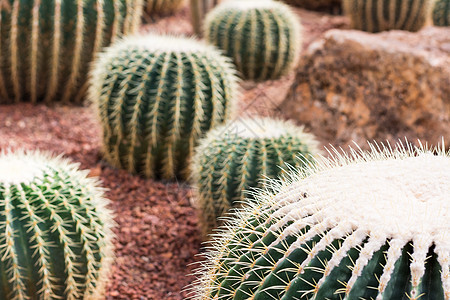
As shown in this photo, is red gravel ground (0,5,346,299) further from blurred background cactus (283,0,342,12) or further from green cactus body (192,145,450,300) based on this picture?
blurred background cactus (283,0,342,12)

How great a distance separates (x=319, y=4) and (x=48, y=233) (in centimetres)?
827

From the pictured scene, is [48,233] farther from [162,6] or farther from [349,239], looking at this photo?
[162,6]

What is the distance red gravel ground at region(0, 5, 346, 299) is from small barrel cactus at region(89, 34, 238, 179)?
0.57 feet

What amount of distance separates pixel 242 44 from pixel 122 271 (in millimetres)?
3538

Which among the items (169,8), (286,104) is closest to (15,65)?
(286,104)

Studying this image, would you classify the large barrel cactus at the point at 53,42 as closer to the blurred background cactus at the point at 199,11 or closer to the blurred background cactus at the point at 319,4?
the blurred background cactus at the point at 199,11

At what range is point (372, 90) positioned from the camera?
4.64m

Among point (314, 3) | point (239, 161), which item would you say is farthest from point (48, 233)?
point (314, 3)

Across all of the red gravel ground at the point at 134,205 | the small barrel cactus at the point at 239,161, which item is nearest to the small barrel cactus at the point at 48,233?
the red gravel ground at the point at 134,205

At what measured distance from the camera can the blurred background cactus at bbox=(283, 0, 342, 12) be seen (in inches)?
394

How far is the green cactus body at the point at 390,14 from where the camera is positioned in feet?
26.1

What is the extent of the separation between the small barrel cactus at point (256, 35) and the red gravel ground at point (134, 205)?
57 cm

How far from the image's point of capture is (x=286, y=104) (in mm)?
4887

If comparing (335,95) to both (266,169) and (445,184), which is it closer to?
(266,169)
